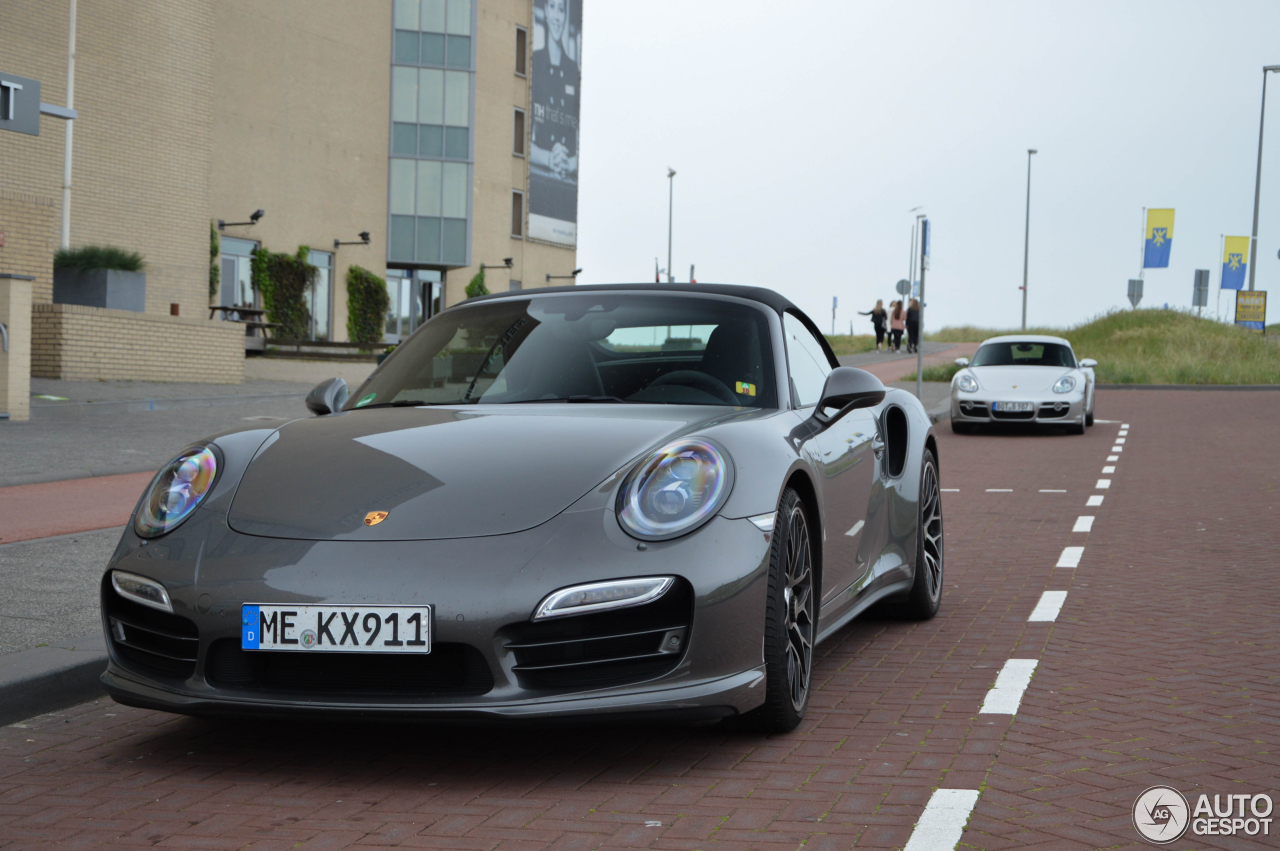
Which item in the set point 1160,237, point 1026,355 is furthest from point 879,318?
point 1026,355

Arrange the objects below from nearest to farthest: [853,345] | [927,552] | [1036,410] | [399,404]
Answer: [399,404] → [927,552] → [1036,410] → [853,345]

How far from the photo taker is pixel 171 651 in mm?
3787

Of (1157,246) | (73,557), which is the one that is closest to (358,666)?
(73,557)

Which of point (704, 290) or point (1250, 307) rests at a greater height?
point (1250, 307)

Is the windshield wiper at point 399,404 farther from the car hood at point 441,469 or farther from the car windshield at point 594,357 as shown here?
the car hood at point 441,469

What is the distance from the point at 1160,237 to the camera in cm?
4309

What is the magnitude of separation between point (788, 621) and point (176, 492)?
1854 mm

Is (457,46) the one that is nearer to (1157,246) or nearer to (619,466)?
(1157,246)

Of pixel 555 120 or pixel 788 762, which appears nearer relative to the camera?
pixel 788 762

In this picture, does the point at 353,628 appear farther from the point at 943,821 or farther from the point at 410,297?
the point at 410,297

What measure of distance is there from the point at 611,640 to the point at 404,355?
2022 mm

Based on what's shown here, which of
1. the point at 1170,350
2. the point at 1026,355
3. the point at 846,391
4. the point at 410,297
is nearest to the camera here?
the point at 846,391

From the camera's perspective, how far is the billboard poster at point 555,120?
178 feet

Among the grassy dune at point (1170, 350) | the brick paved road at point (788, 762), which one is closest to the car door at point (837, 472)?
the brick paved road at point (788, 762)
